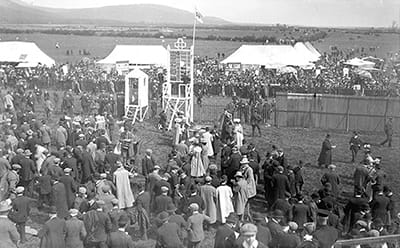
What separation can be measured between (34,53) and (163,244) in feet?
90.5

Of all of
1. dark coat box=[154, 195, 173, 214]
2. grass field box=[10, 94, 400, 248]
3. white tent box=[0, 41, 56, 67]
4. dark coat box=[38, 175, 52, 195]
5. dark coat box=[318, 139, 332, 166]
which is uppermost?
white tent box=[0, 41, 56, 67]

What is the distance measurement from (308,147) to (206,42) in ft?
131

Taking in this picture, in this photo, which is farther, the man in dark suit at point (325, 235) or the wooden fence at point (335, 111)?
the wooden fence at point (335, 111)

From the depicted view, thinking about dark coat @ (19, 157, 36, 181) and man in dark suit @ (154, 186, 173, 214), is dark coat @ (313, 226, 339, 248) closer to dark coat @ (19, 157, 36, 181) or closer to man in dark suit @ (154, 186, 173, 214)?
man in dark suit @ (154, 186, 173, 214)

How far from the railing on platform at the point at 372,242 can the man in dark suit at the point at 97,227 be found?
3469 millimetres

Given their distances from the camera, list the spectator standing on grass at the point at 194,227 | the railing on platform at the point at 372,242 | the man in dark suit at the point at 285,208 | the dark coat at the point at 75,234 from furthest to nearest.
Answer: the man in dark suit at the point at 285,208, the spectator standing on grass at the point at 194,227, the dark coat at the point at 75,234, the railing on platform at the point at 372,242

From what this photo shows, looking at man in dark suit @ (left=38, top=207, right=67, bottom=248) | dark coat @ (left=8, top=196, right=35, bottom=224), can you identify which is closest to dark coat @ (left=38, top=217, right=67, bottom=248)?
man in dark suit @ (left=38, top=207, right=67, bottom=248)

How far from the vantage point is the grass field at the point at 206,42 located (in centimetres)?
4566

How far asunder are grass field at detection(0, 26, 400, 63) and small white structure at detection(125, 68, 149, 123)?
71.5ft

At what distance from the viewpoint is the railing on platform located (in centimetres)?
668

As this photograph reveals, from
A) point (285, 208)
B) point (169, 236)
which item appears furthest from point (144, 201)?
point (285, 208)

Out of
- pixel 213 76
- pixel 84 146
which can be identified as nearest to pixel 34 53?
pixel 213 76

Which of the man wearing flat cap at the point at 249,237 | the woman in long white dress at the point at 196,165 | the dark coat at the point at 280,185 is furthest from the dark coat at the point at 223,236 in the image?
the woman in long white dress at the point at 196,165

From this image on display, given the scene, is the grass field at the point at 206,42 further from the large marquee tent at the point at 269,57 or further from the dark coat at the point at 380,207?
the dark coat at the point at 380,207
